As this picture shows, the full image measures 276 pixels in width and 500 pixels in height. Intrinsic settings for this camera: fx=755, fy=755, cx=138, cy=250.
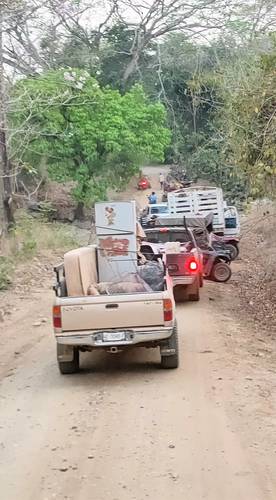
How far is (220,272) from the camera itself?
20578 mm

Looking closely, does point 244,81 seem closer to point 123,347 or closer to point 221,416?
point 123,347

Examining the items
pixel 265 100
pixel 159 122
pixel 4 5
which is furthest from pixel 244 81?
pixel 159 122

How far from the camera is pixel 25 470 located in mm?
6445

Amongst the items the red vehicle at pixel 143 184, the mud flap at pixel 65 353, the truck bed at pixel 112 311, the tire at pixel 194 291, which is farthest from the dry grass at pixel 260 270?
the red vehicle at pixel 143 184

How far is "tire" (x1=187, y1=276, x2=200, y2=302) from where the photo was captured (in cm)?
1669

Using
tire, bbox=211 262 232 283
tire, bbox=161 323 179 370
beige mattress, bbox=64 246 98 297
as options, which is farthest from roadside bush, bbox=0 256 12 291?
tire, bbox=161 323 179 370

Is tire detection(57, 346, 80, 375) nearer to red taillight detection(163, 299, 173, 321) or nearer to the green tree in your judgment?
red taillight detection(163, 299, 173, 321)

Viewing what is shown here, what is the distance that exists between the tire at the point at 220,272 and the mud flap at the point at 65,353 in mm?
10821

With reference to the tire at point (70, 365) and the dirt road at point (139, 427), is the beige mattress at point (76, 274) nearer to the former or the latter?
the tire at point (70, 365)

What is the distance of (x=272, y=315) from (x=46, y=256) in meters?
9.94

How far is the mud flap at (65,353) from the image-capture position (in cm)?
999

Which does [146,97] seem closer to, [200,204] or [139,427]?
[200,204]

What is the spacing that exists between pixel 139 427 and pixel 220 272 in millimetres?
13235

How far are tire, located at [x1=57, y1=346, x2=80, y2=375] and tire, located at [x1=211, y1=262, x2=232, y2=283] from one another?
Result: 1060cm
